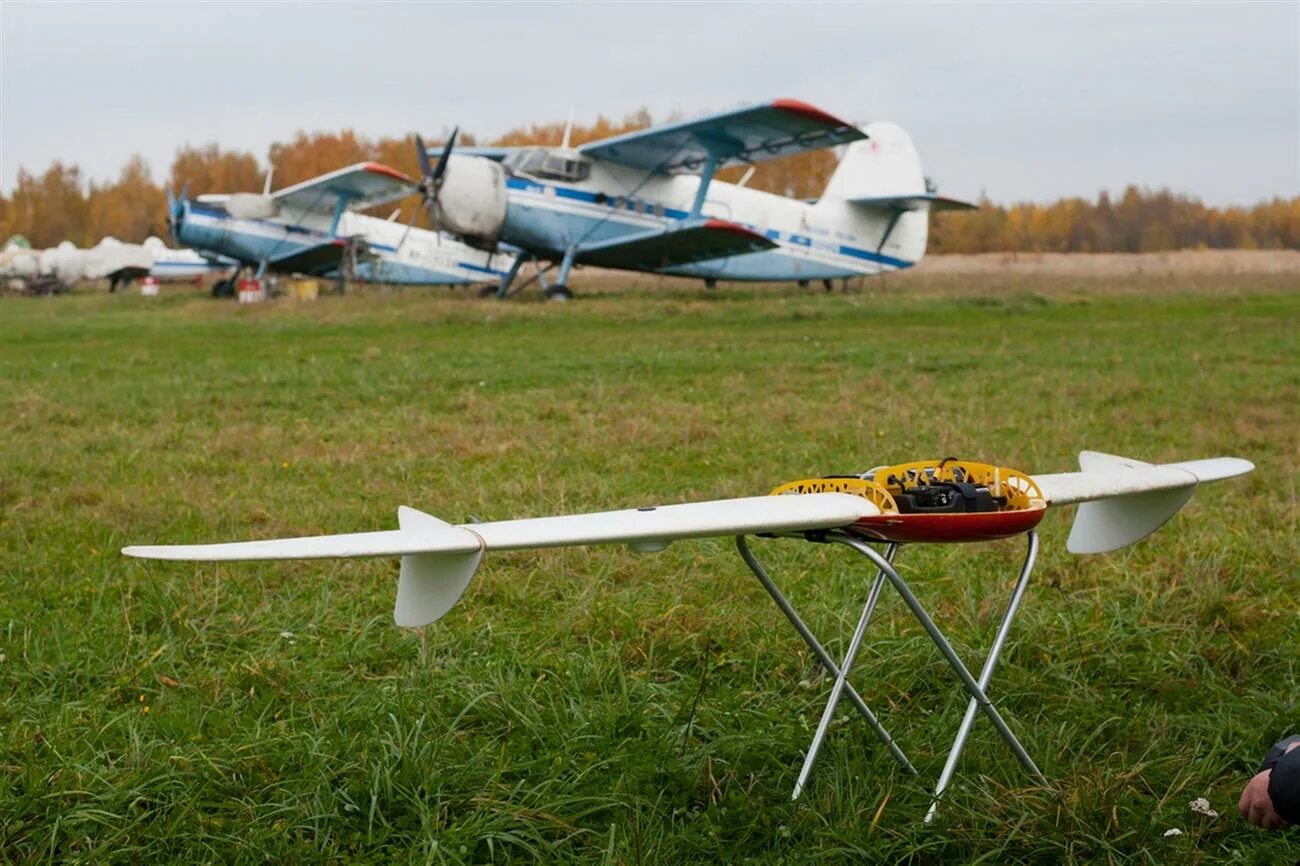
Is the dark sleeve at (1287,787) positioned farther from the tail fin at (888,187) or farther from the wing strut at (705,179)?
the tail fin at (888,187)

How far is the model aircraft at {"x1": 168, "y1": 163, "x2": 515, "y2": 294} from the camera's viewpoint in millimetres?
29469

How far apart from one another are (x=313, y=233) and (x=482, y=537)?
31.5m

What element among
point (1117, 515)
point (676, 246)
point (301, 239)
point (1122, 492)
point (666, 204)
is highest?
point (666, 204)

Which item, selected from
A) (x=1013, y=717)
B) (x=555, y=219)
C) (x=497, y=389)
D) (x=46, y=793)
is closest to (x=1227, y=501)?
(x=1013, y=717)

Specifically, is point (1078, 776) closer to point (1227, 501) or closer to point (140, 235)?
point (1227, 501)

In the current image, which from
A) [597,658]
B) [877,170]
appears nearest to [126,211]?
[877,170]

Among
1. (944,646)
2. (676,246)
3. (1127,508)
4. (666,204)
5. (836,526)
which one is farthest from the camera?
(666,204)

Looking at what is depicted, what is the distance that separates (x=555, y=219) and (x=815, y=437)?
17.4 meters

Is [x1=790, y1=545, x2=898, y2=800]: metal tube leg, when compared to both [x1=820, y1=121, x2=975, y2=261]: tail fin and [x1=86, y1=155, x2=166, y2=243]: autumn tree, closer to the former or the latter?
[x1=820, y1=121, x2=975, y2=261]: tail fin

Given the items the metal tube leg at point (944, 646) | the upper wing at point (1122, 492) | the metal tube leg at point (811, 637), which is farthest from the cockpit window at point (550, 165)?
the metal tube leg at point (944, 646)

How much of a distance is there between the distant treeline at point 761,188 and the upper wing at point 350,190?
23159mm

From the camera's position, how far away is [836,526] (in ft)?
6.45

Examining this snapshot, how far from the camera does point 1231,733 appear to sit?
109 inches

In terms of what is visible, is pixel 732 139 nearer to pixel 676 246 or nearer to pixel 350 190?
pixel 676 246
